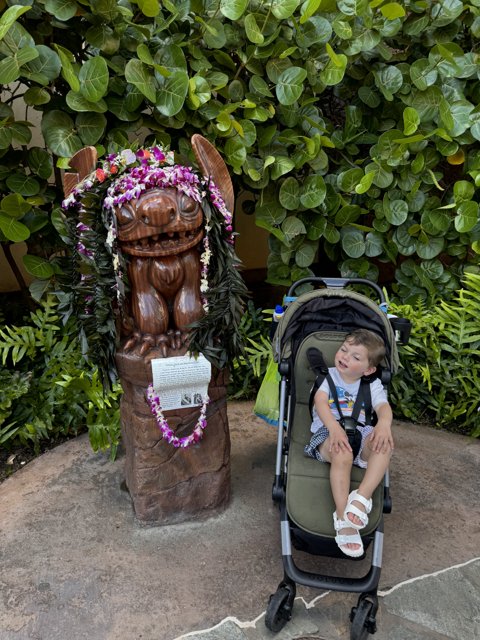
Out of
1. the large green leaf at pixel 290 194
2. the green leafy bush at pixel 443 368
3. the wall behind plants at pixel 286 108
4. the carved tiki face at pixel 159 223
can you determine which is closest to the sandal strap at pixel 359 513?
the carved tiki face at pixel 159 223

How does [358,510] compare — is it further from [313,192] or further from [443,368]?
[313,192]

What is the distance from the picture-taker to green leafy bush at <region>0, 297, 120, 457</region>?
3.27 meters

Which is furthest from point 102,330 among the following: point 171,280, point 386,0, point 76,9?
point 386,0

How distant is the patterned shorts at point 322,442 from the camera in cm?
238

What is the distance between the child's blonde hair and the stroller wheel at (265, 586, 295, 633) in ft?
3.53

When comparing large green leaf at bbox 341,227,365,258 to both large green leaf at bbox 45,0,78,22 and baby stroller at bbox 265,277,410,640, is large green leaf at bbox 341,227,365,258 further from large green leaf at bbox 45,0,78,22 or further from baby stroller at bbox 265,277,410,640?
large green leaf at bbox 45,0,78,22

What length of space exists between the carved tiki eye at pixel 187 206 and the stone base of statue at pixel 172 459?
0.67m

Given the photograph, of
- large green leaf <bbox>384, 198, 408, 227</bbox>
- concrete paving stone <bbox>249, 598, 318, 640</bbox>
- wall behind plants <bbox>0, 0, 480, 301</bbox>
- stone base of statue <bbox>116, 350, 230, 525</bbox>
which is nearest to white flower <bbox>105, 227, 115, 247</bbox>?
stone base of statue <bbox>116, 350, 230, 525</bbox>

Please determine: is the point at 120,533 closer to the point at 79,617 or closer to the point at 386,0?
the point at 79,617

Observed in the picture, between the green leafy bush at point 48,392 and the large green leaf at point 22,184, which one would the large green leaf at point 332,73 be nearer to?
the large green leaf at point 22,184

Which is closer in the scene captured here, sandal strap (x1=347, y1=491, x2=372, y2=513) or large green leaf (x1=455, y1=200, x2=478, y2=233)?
sandal strap (x1=347, y1=491, x2=372, y2=513)

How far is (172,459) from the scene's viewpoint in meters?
2.63

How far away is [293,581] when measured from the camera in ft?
6.99

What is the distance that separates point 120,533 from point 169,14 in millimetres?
3026
